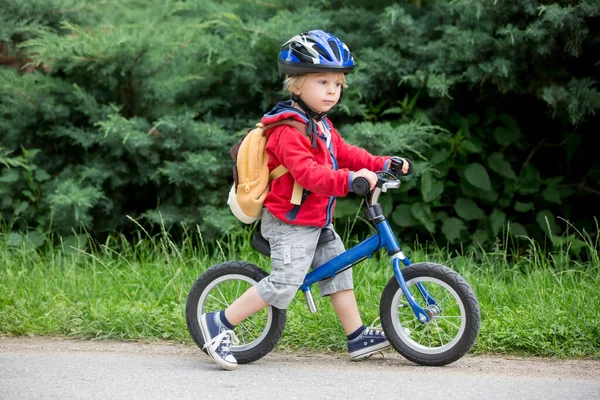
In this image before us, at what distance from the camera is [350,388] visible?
12.2 feet

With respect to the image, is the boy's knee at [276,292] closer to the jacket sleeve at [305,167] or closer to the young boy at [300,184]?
the young boy at [300,184]

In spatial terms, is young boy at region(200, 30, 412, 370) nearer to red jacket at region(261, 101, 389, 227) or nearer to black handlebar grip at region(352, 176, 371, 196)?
red jacket at region(261, 101, 389, 227)

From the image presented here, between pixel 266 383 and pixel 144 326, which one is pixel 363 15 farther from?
pixel 266 383

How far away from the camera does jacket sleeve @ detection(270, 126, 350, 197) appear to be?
12.7ft

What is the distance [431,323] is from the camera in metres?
4.18

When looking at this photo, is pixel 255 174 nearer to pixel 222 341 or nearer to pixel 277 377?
pixel 222 341

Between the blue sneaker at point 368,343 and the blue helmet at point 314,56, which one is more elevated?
the blue helmet at point 314,56

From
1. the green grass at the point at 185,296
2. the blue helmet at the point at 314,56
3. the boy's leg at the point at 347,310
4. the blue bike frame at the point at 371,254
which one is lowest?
the green grass at the point at 185,296

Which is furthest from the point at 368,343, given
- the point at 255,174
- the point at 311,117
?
the point at 311,117

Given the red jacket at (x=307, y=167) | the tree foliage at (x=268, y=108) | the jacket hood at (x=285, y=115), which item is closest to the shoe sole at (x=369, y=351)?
the red jacket at (x=307, y=167)

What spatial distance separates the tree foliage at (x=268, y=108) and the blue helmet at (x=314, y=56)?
1.95 metres

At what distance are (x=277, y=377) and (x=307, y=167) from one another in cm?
99

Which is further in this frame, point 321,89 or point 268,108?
point 268,108

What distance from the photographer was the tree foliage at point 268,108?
614cm
